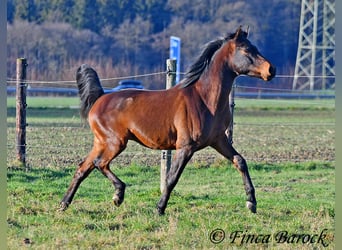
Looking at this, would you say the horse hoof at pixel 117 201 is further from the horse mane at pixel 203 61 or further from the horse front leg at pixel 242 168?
the horse mane at pixel 203 61

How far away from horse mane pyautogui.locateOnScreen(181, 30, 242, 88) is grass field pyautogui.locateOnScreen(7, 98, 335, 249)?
1.54 meters

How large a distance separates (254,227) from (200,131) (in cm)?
128

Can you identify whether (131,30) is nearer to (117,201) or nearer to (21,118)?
(21,118)

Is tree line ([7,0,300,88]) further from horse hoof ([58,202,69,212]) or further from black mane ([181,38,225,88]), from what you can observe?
horse hoof ([58,202,69,212])

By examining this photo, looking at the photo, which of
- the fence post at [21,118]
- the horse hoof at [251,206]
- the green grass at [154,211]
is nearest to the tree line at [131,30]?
the fence post at [21,118]

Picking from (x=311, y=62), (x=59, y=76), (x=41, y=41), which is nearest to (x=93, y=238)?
(x=59, y=76)

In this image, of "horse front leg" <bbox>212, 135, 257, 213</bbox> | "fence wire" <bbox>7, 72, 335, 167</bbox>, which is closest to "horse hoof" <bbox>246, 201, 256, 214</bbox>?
"horse front leg" <bbox>212, 135, 257, 213</bbox>

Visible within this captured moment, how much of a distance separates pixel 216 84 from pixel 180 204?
5.16 feet

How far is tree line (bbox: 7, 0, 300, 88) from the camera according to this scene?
2101 inches

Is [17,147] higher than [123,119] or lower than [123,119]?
lower

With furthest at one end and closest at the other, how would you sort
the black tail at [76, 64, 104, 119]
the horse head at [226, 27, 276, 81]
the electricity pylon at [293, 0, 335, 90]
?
the electricity pylon at [293, 0, 335, 90] → the black tail at [76, 64, 104, 119] → the horse head at [226, 27, 276, 81]

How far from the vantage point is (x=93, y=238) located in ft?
23.9

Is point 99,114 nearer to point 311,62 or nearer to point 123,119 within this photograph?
point 123,119

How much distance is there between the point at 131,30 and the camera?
208 feet
